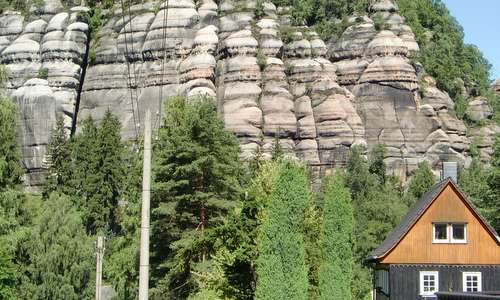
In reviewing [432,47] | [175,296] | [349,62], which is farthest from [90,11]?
[175,296]

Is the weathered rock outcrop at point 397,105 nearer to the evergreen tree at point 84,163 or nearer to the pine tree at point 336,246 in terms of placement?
the evergreen tree at point 84,163

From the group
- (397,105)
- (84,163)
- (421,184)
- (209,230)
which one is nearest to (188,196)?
(209,230)

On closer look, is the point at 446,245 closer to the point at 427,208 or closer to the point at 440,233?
the point at 440,233

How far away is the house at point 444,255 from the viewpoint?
34688 mm

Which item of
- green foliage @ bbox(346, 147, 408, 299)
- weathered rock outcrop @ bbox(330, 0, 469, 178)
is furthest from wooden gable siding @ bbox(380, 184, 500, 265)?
weathered rock outcrop @ bbox(330, 0, 469, 178)

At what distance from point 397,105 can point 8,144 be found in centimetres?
4967

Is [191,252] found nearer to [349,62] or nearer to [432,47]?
[349,62]

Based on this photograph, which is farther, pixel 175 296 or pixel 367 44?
pixel 367 44

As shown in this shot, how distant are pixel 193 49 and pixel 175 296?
Answer: 169ft

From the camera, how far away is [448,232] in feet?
115

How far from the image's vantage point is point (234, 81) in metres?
84.2

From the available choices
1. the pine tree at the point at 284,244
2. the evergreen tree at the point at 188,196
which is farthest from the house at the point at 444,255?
the pine tree at the point at 284,244

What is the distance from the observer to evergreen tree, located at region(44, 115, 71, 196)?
238 feet

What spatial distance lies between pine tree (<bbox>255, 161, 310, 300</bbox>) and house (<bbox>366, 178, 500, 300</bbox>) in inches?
404
